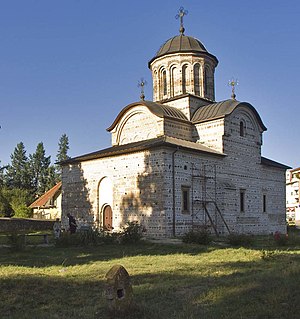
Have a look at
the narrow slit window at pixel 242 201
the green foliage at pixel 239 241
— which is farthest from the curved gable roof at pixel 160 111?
the green foliage at pixel 239 241

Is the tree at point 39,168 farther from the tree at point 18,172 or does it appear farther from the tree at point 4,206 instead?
the tree at point 4,206

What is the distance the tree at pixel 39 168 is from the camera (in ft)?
200

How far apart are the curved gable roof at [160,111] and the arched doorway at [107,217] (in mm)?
5789

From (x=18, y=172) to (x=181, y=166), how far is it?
153 ft

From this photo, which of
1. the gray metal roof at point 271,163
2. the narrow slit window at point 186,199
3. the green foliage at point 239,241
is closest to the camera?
the green foliage at point 239,241

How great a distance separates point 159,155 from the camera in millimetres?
19234

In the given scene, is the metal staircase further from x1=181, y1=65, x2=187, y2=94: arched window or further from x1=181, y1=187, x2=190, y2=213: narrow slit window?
x1=181, y1=65, x2=187, y2=94: arched window

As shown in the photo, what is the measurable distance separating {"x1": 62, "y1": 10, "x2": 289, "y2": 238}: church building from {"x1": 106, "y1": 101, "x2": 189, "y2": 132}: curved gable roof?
0.20 ft

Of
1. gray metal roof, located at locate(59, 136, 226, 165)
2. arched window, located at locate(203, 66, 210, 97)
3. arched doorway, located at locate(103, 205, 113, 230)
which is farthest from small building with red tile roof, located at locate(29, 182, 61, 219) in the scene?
arched window, located at locate(203, 66, 210, 97)

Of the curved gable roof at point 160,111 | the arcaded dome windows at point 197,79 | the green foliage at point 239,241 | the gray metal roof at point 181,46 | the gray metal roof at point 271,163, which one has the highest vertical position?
the gray metal roof at point 181,46

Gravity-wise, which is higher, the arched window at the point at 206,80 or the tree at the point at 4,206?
the arched window at the point at 206,80

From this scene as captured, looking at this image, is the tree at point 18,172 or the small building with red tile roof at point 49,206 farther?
the tree at point 18,172

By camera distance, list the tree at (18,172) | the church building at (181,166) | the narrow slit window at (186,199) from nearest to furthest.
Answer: the church building at (181,166)
the narrow slit window at (186,199)
the tree at (18,172)

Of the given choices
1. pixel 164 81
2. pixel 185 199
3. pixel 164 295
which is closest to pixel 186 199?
pixel 185 199
